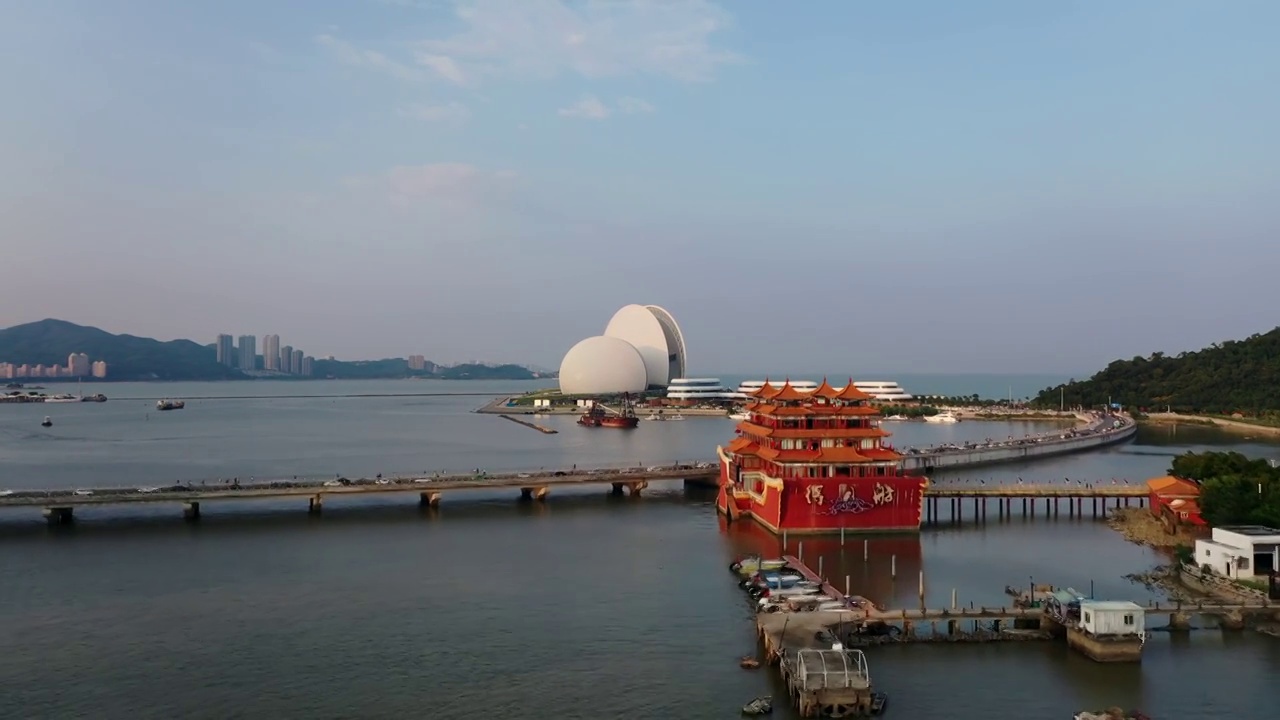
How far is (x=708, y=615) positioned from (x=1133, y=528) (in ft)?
66.8

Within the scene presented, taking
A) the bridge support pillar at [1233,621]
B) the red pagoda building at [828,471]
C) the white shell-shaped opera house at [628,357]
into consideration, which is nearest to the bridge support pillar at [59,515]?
the red pagoda building at [828,471]

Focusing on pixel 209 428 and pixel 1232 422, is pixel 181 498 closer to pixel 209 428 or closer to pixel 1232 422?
pixel 209 428

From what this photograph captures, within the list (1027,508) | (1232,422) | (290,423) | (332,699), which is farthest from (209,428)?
(1232,422)

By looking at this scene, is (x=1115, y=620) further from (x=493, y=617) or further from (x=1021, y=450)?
(x=1021, y=450)

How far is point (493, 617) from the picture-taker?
23938mm

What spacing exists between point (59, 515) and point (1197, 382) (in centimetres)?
10030

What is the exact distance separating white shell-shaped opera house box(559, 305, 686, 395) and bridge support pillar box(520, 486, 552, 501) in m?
76.4

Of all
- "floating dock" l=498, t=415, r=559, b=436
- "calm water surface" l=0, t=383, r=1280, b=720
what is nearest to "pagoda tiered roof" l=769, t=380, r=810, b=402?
"calm water surface" l=0, t=383, r=1280, b=720

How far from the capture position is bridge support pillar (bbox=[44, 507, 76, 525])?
37250mm

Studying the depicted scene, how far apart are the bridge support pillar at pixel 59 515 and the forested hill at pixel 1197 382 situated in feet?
297

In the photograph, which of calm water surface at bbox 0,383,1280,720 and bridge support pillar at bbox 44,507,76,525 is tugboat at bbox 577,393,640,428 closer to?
calm water surface at bbox 0,383,1280,720

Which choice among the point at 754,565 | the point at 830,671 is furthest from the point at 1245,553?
the point at 830,671

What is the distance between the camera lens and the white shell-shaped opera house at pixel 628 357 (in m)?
121

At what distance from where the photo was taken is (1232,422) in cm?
8625
